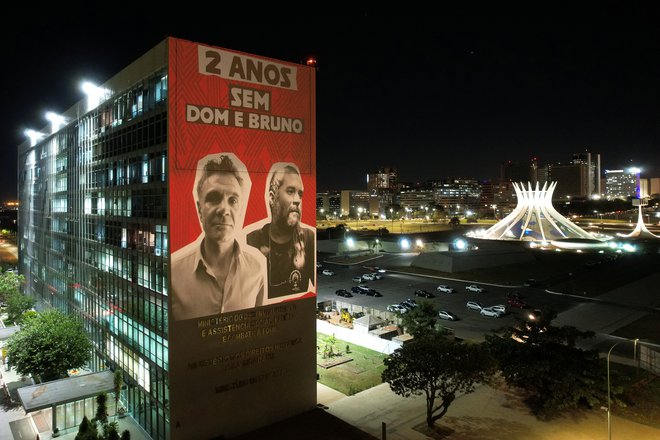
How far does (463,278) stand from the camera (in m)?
58.2

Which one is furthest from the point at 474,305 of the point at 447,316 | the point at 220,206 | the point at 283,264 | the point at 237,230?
the point at 220,206

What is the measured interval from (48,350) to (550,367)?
92.4ft

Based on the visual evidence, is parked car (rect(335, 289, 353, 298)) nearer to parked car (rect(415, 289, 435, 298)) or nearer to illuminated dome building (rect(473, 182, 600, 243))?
parked car (rect(415, 289, 435, 298))

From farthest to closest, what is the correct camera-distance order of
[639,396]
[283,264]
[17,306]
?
[17,306]
[639,396]
[283,264]

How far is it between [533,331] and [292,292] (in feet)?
40.9

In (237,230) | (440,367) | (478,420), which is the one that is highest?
(237,230)

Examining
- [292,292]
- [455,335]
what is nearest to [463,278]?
[455,335]

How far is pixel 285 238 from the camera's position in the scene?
2395 cm

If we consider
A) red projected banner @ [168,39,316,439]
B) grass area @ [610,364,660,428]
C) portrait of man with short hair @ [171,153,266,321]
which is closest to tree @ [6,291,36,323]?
red projected banner @ [168,39,316,439]

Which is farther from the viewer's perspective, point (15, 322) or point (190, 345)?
point (15, 322)

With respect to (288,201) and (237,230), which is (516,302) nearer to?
(288,201)

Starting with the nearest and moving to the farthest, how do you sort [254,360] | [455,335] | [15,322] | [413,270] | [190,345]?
[190,345] < [254,360] < [455,335] < [15,322] < [413,270]

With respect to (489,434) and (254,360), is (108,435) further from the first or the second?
(489,434)

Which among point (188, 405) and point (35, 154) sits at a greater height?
point (35, 154)
